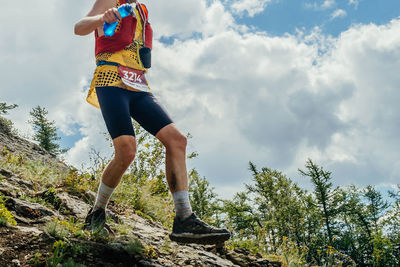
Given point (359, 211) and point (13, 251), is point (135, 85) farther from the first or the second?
point (359, 211)

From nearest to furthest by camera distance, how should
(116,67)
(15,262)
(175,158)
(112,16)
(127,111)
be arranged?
(15,262), (112,16), (175,158), (127,111), (116,67)

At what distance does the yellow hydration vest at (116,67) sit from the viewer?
2984 mm

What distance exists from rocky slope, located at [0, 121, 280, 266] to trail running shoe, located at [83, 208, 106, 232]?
10cm

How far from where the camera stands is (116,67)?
9.88ft

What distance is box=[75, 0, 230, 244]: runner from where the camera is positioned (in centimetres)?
268

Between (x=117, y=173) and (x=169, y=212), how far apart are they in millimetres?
3016

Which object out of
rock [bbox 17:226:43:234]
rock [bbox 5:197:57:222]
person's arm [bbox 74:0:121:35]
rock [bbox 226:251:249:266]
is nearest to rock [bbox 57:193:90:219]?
rock [bbox 5:197:57:222]

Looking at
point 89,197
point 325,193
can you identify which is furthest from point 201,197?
point 89,197

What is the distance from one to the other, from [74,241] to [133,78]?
1.53m

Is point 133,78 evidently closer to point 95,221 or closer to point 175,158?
point 175,158

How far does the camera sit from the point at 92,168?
5875mm

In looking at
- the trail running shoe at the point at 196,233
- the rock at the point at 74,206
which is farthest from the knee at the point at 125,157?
the rock at the point at 74,206

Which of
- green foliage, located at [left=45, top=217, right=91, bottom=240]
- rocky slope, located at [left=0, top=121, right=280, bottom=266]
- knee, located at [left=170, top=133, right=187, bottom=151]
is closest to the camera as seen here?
rocky slope, located at [left=0, top=121, right=280, bottom=266]

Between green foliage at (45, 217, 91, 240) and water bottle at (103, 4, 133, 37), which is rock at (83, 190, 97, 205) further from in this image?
water bottle at (103, 4, 133, 37)
